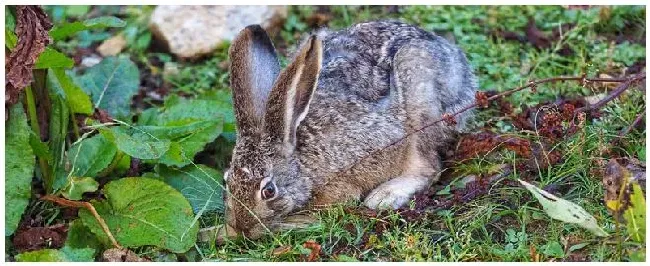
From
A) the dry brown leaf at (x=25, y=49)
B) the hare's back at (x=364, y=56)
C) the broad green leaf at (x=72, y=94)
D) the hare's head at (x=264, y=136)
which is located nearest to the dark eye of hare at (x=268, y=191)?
the hare's head at (x=264, y=136)

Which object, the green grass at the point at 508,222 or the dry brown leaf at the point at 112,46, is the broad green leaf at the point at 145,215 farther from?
the dry brown leaf at the point at 112,46

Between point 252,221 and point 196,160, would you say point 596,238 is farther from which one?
point 196,160

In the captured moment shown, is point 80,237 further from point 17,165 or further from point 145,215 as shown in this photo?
point 17,165

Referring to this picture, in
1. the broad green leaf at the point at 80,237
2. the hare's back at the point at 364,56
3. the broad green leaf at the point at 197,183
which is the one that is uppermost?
the hare's back at the point at 364,56

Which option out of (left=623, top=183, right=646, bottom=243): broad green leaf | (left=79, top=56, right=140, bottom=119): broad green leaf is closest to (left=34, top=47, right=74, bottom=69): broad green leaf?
(left=79, top=56, right=140, bottom=119): broad green leaf

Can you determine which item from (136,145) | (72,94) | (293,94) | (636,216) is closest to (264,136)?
(293,94)
